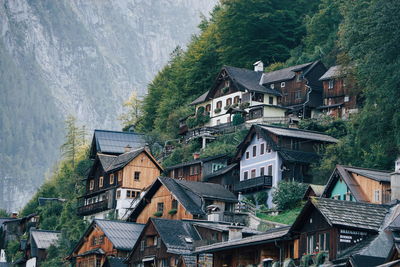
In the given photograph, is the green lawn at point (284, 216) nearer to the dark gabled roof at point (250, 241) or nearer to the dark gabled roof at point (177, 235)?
the dark gabled roof at point (177, 235)

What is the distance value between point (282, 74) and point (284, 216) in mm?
38314

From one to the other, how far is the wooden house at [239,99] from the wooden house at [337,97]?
5177 mm

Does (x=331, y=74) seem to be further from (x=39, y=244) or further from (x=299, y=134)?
(x=39, y=244)

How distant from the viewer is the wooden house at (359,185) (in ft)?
232

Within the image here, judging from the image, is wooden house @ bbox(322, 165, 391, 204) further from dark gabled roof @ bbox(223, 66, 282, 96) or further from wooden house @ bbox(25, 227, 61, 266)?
dark gabled roof @ bbox(223, 66, 282, 96)

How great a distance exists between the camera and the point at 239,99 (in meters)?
119

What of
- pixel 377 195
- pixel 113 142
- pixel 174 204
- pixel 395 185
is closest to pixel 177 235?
pixel 377 195

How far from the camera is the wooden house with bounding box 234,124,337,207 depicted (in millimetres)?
94188

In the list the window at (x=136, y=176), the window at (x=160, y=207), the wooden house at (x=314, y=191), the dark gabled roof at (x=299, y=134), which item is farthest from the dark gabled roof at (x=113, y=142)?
the wooden house at (x=314, y=191)

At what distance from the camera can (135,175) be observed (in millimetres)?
106562

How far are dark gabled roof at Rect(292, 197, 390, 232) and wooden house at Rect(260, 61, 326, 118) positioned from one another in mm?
58159

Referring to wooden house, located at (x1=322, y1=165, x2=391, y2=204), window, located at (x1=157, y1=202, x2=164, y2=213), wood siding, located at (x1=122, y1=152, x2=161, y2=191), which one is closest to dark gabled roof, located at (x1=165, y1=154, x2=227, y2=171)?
wood siding, located at (x1=122, y1=152, x2=161, y2=191)

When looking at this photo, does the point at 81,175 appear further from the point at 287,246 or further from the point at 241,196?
the point at 287,246

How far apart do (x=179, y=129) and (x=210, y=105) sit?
555cm
